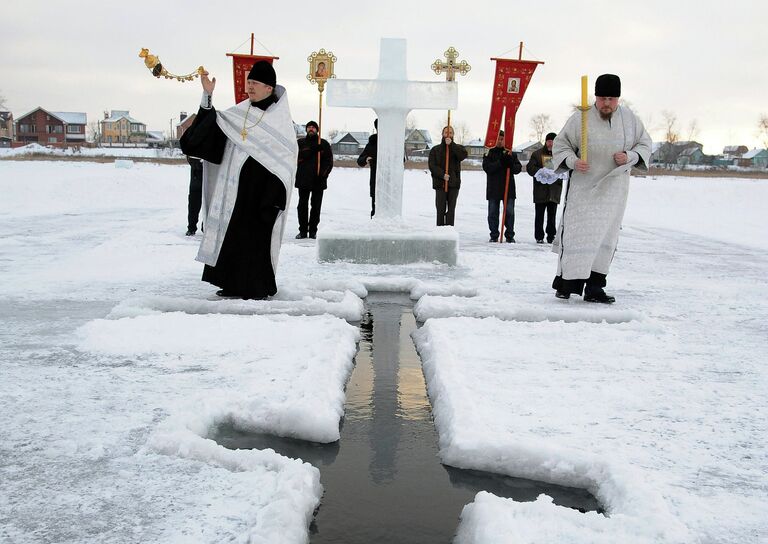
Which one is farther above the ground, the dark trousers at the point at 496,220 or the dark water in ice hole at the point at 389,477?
the dark trousers at the point at 496,220

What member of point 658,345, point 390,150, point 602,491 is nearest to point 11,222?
point 390,150

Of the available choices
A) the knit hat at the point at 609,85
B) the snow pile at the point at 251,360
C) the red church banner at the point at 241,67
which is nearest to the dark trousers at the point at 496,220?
the red church banner at the point at 241,67

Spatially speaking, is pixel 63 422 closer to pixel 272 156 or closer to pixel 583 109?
pixel 272 156

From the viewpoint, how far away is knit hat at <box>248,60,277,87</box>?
5285 millimetres

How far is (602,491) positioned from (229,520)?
48.5 inches

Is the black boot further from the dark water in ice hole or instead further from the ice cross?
the ice cross

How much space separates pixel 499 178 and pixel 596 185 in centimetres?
444

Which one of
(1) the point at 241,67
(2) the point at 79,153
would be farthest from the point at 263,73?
(2) the point at 79,153

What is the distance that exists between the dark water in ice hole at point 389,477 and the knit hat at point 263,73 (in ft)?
8.28

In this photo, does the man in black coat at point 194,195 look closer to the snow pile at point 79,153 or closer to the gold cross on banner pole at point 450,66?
the gold cross on banner pole at point 450,66

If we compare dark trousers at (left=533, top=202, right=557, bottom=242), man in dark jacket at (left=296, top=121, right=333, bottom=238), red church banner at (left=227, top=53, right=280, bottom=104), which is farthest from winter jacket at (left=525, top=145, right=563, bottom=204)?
red church banner at (left=227, top=53, right=280, bottom=104)

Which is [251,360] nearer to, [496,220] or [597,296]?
[597,296]

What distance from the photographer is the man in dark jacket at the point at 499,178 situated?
10.0 metres

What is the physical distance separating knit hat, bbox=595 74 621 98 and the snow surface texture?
62.7 inches
